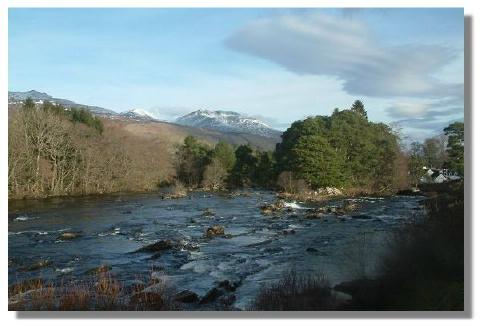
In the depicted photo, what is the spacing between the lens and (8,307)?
5035 millimetres

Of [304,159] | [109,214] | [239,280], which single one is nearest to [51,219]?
[109,214]

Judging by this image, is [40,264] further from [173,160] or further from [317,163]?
[317,163]

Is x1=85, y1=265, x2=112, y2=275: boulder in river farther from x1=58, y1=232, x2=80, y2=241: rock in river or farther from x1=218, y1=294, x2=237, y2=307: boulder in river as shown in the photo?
x1=58, y1=232, x2=80, y2=241: rock in river

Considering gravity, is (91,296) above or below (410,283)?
below

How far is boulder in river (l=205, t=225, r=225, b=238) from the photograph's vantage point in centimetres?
1073

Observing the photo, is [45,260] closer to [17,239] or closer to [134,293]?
[17,239]

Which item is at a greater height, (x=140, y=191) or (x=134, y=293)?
(x=140, y=191)

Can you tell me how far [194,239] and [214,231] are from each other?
72 cm

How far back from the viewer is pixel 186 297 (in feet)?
19.5

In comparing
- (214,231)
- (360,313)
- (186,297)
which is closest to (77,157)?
(214,231)

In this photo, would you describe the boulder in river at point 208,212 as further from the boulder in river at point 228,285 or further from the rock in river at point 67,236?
the boulder in river at point 228,285

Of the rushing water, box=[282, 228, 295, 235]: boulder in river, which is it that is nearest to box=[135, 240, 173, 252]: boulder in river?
the rushing water

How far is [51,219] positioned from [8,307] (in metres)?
6.67

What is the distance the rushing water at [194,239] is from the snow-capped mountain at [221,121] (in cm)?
211
